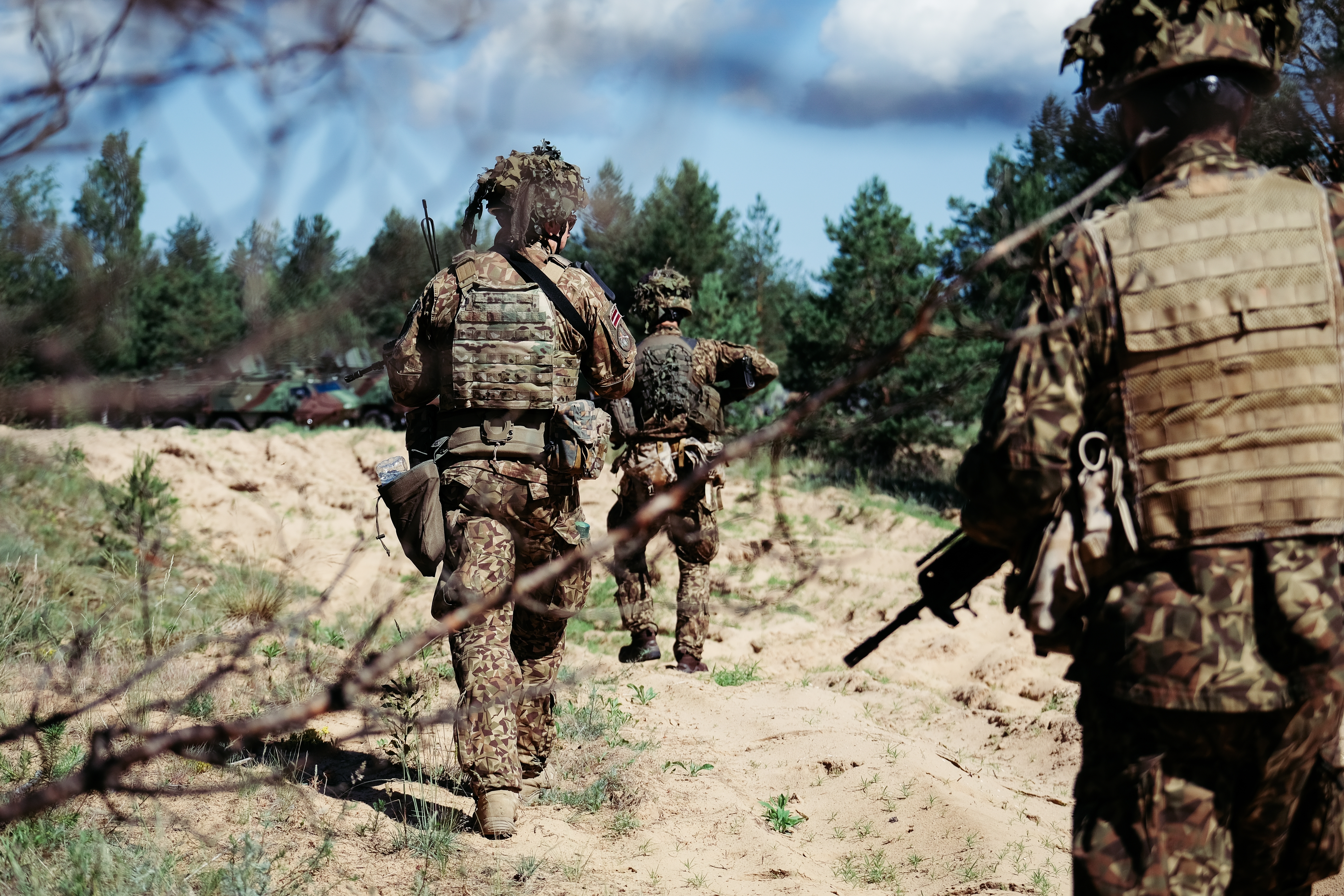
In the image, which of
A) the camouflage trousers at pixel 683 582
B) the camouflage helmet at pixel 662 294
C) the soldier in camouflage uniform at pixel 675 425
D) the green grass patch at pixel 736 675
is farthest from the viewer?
the camouflage helmet at pixel 662 294

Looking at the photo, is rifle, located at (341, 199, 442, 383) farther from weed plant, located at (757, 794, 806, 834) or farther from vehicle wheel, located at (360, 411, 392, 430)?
vehicle wheel, located at (360, 411, 392, 430)

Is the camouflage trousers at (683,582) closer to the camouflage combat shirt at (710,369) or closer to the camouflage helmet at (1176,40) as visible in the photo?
the camouflage combat shirt at (710,369)

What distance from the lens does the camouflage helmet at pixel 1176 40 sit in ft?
7.15

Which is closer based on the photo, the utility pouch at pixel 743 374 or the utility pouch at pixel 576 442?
the utility pouch at pixel 576 442

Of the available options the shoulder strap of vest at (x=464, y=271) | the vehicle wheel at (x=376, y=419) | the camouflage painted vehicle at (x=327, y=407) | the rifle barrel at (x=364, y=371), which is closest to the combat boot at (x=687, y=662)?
the shoulder strap of vest at (x=464, y=271)

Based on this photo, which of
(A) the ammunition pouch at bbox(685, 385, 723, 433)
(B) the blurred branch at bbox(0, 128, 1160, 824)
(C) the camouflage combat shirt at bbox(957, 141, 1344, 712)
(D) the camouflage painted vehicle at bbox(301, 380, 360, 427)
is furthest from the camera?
(D) the camouflage painted vehicle at bbox(301, 380, 360, 427)

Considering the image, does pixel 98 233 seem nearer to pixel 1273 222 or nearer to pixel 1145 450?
pixel 1145 450

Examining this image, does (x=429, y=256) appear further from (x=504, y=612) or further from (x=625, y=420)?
(x=625, y=420)

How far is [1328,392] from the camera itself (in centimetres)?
216

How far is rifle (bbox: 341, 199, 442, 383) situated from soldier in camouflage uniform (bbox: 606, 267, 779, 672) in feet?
11.7

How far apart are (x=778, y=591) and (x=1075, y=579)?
780 cm

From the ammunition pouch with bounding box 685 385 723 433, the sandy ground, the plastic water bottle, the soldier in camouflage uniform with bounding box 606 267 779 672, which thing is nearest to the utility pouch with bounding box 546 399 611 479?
the plastic water bottle

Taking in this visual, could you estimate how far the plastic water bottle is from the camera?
411cm

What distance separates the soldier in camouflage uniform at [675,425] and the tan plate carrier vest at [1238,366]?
485cm
